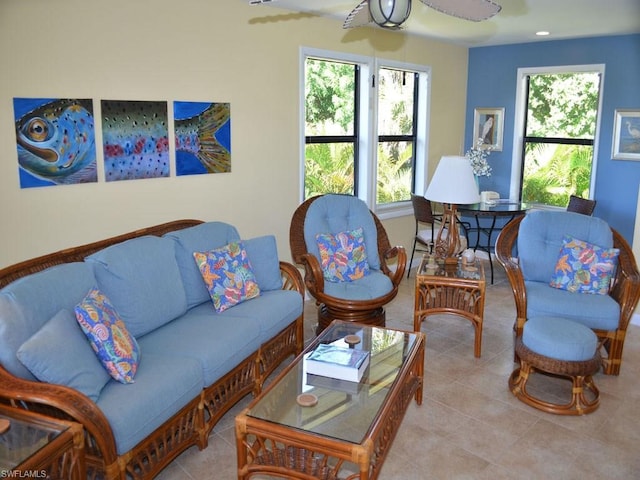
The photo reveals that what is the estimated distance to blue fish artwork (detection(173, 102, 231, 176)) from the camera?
159 inches

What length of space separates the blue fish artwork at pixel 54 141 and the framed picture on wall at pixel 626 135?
479 cm

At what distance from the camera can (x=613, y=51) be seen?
18.0 feet

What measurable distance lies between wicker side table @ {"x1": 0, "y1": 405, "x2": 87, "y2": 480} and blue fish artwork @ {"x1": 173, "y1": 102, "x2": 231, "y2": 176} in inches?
90.1

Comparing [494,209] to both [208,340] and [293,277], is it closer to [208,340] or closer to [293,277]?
[293,277]

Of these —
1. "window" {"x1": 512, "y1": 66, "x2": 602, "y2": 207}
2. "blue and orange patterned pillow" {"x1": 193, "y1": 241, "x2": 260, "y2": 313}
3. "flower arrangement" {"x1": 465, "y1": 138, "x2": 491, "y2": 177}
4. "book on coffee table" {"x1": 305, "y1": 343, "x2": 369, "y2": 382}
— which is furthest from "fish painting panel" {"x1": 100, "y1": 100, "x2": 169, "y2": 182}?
"window" {"x1": 512, "y1": 66, "x2": 602, "y2": 207}

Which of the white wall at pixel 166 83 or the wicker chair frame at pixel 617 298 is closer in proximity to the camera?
the white wall at pixel 166 83

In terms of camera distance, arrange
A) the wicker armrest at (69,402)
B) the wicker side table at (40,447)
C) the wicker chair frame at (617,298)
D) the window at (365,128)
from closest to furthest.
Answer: the wicker side table at (40,447), the wicker armrest at (69,402), the wicker chair frame at (617,298), the window at (365,128)

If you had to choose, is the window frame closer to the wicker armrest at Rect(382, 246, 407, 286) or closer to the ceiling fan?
the wicker armrest at Rect(382, 246, 407, 286)

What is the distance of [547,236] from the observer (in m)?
4.11

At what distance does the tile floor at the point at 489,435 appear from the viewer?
2684 mm

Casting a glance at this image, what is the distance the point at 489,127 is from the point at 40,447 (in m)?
5.75

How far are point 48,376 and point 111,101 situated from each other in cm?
196

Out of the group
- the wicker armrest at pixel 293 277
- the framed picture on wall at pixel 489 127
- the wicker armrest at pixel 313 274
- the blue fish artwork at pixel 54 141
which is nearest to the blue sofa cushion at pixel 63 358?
the blue fish artwork at pixel 54 141

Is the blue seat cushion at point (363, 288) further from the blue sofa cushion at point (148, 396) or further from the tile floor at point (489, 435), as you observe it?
the blue sofa cushion at point (148, 396)
